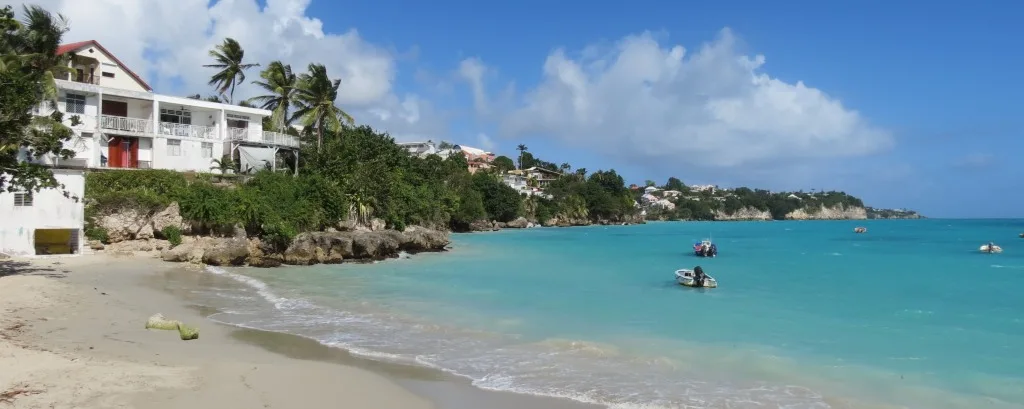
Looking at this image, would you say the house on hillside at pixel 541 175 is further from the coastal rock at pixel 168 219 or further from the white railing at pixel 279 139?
the coastal rock at pixel 168 219

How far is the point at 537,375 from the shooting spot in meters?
10.7

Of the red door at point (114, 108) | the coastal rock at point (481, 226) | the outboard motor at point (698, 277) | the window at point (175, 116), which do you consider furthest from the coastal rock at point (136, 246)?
the coastal rock at point (481, 226)

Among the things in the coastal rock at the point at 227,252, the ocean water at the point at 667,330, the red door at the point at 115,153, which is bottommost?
the ocean water at the point at 667,330

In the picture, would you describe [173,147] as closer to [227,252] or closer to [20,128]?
[227,252]

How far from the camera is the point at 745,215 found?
18588 centimetres

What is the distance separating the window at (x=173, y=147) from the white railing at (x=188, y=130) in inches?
17.3

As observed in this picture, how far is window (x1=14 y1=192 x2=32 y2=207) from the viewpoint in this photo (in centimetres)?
2191

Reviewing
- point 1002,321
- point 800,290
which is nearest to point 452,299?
point 800,290

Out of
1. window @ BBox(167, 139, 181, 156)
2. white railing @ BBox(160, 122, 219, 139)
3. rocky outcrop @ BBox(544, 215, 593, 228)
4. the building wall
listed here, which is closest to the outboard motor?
white railing @ BBox(160, 122, 219, 139)

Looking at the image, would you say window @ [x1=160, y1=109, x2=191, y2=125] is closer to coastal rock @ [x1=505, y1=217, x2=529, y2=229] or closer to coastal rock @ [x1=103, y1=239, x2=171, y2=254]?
coastal rock @ [x1=103, y1=239, x2=171, y2=254]

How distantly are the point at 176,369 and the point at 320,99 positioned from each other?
3571 cm

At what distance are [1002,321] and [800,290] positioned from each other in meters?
7.53

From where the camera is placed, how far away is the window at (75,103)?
31.0m

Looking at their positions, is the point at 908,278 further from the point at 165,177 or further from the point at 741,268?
the point at 165,177
